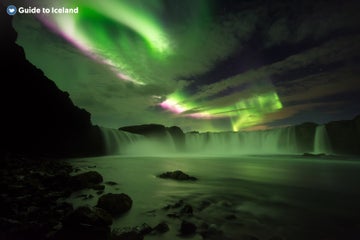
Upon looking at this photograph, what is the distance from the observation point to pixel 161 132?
81312 millimetres

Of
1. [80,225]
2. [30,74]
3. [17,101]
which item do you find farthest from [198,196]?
[30,74]

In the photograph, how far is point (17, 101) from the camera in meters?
22.5

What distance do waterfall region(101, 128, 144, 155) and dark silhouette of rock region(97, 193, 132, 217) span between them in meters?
40.0

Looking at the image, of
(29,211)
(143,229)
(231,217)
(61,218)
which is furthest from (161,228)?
(29,211)

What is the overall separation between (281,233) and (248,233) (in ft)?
2.72

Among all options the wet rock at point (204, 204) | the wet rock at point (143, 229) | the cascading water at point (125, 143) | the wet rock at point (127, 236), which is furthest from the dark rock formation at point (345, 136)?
the wet rock at point (127, 236)

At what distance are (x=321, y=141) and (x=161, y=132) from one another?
5874 cm

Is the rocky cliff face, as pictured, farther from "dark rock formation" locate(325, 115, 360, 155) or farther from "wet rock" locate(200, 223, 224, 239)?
"dark rock formation" locate(325, 115, 360, 155)

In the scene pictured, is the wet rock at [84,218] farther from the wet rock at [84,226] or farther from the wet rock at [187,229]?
the wet rock at [187,229]

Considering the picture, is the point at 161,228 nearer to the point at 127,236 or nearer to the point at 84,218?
the point at 127,236

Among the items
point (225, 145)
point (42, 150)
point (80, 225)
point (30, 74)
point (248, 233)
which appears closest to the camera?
point (80, 225)

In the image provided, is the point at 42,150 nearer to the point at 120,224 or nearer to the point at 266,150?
the point at 120,224

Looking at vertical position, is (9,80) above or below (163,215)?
above

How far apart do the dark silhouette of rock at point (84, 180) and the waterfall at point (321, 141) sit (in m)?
73.0
